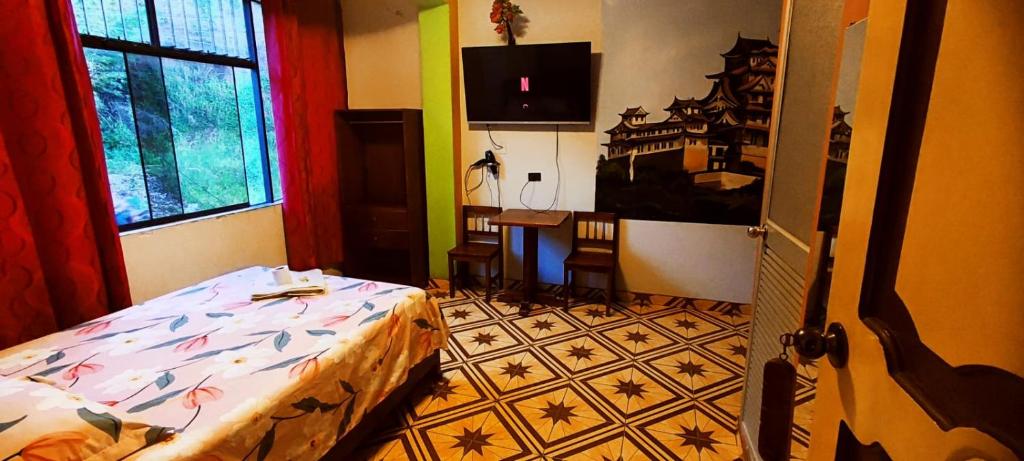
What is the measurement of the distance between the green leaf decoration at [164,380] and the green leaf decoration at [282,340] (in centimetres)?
35

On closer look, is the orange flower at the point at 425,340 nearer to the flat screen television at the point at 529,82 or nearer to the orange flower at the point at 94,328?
the orange flower at the point at 94,328

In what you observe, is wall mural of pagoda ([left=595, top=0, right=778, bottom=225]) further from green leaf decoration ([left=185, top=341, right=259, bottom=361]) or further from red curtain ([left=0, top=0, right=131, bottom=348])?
red curtain ([left=0, top=0, right=131, bottom=348])

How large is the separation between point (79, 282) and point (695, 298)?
3.95m

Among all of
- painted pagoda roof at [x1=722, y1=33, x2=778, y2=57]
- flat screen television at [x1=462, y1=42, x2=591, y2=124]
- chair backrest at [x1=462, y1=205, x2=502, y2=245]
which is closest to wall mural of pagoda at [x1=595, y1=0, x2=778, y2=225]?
painted pagoda roof at [x1=722, y1=33, x2=778, y2=57]

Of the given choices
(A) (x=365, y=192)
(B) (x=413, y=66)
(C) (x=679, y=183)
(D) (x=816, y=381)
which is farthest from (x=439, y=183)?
(D) (x=816, y=381)

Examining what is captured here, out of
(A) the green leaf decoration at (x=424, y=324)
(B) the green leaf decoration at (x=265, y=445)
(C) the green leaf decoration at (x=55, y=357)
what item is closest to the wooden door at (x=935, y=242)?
(B) the green leaf decoration at (x=265, y=445)

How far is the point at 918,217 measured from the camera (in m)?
0.65

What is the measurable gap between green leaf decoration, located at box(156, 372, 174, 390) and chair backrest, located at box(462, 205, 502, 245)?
2.70 metres

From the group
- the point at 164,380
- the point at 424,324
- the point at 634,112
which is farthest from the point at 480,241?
the point at 164,380

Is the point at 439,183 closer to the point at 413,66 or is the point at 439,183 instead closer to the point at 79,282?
the point at 413,66

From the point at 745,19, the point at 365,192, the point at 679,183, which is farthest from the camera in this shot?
the point at 365,192

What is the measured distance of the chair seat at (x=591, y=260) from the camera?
359 centimetres

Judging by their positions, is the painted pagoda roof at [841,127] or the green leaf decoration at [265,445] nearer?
the painted pagoda roof at [841,127]

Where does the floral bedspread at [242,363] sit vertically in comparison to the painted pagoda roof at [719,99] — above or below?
below
